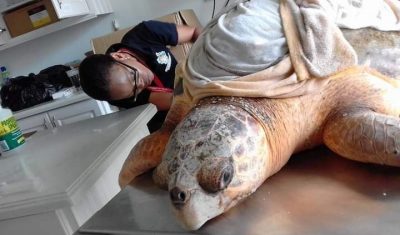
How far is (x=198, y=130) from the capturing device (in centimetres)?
45

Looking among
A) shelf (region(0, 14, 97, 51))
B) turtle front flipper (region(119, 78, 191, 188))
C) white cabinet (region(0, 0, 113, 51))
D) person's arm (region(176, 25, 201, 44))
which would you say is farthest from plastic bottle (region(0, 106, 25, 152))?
shelf (region(0, 14, 97, 51))

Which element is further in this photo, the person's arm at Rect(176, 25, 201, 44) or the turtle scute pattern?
the person's arm at Rect(176, 25, 201, 44)

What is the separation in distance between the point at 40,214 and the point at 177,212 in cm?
52

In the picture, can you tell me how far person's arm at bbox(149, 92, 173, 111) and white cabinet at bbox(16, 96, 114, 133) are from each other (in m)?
0.96

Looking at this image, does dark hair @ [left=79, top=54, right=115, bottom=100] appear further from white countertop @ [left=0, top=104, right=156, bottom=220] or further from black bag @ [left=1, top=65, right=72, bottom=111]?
black bag @ [left=1, top=65, right=72, bottom=111]

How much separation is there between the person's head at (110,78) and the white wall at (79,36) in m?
1.19

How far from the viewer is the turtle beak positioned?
0.41 metres

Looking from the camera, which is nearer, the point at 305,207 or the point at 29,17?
the point at 305,207

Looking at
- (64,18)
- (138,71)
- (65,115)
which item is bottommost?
(65,115)

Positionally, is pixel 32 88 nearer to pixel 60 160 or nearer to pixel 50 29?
pixel 50 29

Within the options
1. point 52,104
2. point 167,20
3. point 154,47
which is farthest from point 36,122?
point 154,47

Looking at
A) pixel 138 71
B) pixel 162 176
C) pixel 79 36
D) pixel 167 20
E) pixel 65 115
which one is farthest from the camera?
pixel 79 36

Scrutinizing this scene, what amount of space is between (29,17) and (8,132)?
1.49 meters

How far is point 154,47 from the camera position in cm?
158
